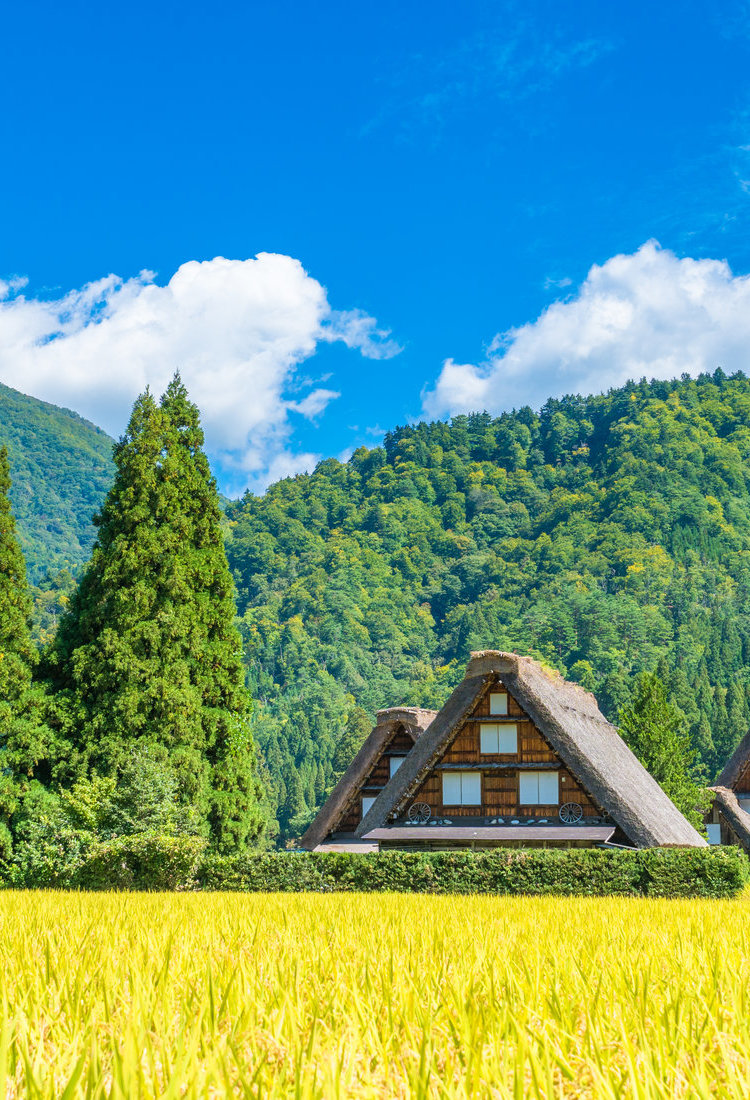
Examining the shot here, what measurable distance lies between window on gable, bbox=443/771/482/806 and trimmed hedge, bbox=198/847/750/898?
5.02 metres

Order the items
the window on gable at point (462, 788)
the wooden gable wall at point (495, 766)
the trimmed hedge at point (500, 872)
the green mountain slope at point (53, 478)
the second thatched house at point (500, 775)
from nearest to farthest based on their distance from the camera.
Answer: the trimmed hedge at point (500, 872)
the second thatched house at point (500, 775)
the wooden gable wall at point (495, 766)
the window on gable at point (462, 788)
the green mountain slope at point (53, 478)

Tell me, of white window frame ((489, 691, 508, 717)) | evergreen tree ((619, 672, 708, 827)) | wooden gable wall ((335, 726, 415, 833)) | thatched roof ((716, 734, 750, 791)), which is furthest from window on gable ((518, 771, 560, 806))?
evergreen tree ((619, 672, 708, 827))

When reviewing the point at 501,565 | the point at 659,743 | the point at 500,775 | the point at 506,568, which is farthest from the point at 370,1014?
the point at 501,565

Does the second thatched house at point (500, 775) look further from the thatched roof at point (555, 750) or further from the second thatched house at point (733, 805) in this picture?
the second thatched house at point (733, 805)

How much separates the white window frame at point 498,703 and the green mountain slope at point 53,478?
117845 millimetres

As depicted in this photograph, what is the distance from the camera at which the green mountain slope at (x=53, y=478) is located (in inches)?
5974

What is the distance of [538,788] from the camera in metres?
22.9

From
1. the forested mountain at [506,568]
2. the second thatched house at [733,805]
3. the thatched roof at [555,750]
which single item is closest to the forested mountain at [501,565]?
the forested mountain at [506,568]

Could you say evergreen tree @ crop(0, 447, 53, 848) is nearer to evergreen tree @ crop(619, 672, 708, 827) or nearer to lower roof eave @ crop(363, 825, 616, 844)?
lower roof eave @ crop(363, 825, 616, 844)

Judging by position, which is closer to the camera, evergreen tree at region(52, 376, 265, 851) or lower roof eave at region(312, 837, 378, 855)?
evergreen tree at region(52, 376, 265, 851)

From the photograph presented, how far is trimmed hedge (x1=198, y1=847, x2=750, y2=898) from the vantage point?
57.1ft

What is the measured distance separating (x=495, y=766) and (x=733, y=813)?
11843mm

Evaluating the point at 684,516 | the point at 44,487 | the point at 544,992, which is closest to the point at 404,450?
the point at 684,516

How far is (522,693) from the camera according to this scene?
22.7 metres
